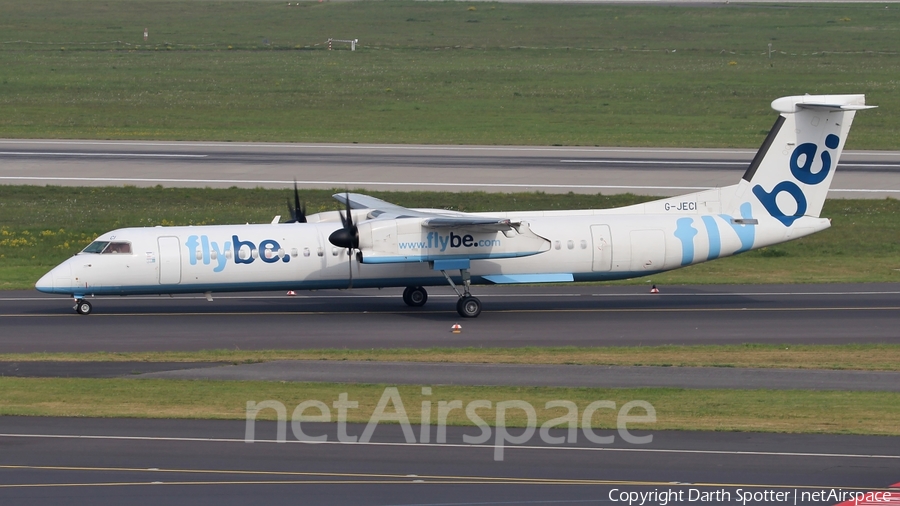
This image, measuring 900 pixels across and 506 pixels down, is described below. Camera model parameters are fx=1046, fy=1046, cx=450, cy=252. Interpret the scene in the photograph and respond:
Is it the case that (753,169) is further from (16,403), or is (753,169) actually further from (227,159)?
(227,159)

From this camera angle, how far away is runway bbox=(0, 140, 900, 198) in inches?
1844

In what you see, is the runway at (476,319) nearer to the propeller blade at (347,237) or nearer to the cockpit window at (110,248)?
the cockpit window at (110,248)

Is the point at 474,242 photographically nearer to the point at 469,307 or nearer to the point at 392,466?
the point at 469,307

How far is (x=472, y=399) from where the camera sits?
19.8 m

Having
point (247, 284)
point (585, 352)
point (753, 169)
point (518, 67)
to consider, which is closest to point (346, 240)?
point (247, 284)

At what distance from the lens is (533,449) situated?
16.3 metres

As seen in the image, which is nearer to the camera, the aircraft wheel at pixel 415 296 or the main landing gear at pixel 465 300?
the main landing gear at pixel 465 300

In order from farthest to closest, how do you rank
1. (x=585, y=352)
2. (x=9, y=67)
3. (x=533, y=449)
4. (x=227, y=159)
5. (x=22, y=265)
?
(x=9, y=67), (x=227, y=159), (x=22, y=265), (x=585, y=352), (x=533, y=449)

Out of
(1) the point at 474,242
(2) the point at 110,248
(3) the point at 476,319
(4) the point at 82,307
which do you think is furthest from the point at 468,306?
(4) the point at 82,307

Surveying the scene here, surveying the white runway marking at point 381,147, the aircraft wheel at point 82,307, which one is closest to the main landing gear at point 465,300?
the aircraft wheel at point 82,307

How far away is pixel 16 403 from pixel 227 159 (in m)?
34.2

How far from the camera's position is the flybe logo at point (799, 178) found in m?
30.9

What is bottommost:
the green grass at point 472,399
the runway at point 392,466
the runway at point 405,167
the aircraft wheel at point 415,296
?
the runway at point 392,466

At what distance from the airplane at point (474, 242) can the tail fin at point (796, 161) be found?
3cm
